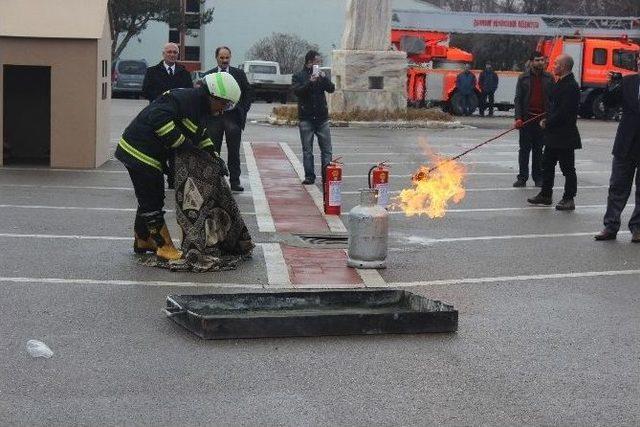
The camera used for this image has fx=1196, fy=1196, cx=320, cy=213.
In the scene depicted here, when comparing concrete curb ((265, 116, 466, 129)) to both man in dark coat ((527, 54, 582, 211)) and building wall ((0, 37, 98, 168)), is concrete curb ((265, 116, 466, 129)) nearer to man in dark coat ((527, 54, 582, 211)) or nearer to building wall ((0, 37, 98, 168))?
building wall ((0, 37, 98, 168))

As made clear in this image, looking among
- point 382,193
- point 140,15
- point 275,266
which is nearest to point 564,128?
point 382,193

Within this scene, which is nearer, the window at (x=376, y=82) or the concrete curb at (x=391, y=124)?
the concrete curb at (x=391, y=124)

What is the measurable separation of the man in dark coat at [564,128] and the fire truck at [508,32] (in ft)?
78.6

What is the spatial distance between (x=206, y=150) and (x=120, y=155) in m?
0.74

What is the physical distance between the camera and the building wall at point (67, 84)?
55.8 feet

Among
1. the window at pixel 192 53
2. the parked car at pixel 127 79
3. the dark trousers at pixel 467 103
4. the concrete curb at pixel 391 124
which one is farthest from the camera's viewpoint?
the window at pixel 192 53

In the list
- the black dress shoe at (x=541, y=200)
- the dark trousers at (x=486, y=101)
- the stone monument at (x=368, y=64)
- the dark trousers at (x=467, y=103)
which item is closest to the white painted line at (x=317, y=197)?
the black dress shoe at (x=541, y=200)

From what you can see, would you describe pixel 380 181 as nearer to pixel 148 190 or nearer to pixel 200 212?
pixel 200 212

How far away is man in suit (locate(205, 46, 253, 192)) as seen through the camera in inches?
592

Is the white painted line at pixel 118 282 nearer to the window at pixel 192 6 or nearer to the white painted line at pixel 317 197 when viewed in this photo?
the white painted line at pixel 317 197

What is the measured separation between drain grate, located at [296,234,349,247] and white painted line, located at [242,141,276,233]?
0.52 meters

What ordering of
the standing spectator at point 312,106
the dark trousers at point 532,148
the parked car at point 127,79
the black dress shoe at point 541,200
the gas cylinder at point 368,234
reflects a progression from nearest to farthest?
the gas cylinder at point 368,234 → the black dress shoe at point 541,200 → the standing spectator at point 312,106 → the dark trousers at point 532,148 → the parked car at point 127,79

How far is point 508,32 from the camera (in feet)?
144

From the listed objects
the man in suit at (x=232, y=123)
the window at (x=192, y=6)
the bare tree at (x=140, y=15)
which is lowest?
the man in suit at (x=232, y=123)
